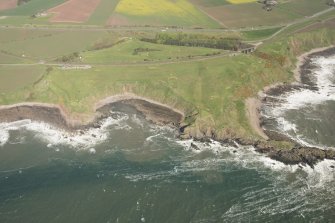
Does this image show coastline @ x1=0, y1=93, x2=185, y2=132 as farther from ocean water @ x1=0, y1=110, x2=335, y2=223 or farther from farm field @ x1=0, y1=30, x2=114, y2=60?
farm field @ x1=0, y1=30, x2=114, y2=60

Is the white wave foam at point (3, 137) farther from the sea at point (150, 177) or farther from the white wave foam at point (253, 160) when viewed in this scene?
the white wave foam at point (253, 160)

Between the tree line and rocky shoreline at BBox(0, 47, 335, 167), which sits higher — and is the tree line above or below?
above

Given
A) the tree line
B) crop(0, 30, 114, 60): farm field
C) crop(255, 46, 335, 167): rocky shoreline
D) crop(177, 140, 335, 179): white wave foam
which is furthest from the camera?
the tree line

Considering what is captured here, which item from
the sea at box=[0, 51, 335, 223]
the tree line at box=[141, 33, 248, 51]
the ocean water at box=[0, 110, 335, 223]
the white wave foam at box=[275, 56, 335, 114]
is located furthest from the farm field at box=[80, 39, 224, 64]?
the ocean water at box=[0, 110, 335, 223]

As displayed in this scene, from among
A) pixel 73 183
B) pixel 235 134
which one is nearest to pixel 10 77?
pixel 73 183

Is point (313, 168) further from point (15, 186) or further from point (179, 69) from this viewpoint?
point (15, 186)

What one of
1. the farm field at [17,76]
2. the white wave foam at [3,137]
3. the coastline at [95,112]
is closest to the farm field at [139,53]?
the farm field at [17,76]

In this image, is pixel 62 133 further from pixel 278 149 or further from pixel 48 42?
pixel 48 42
